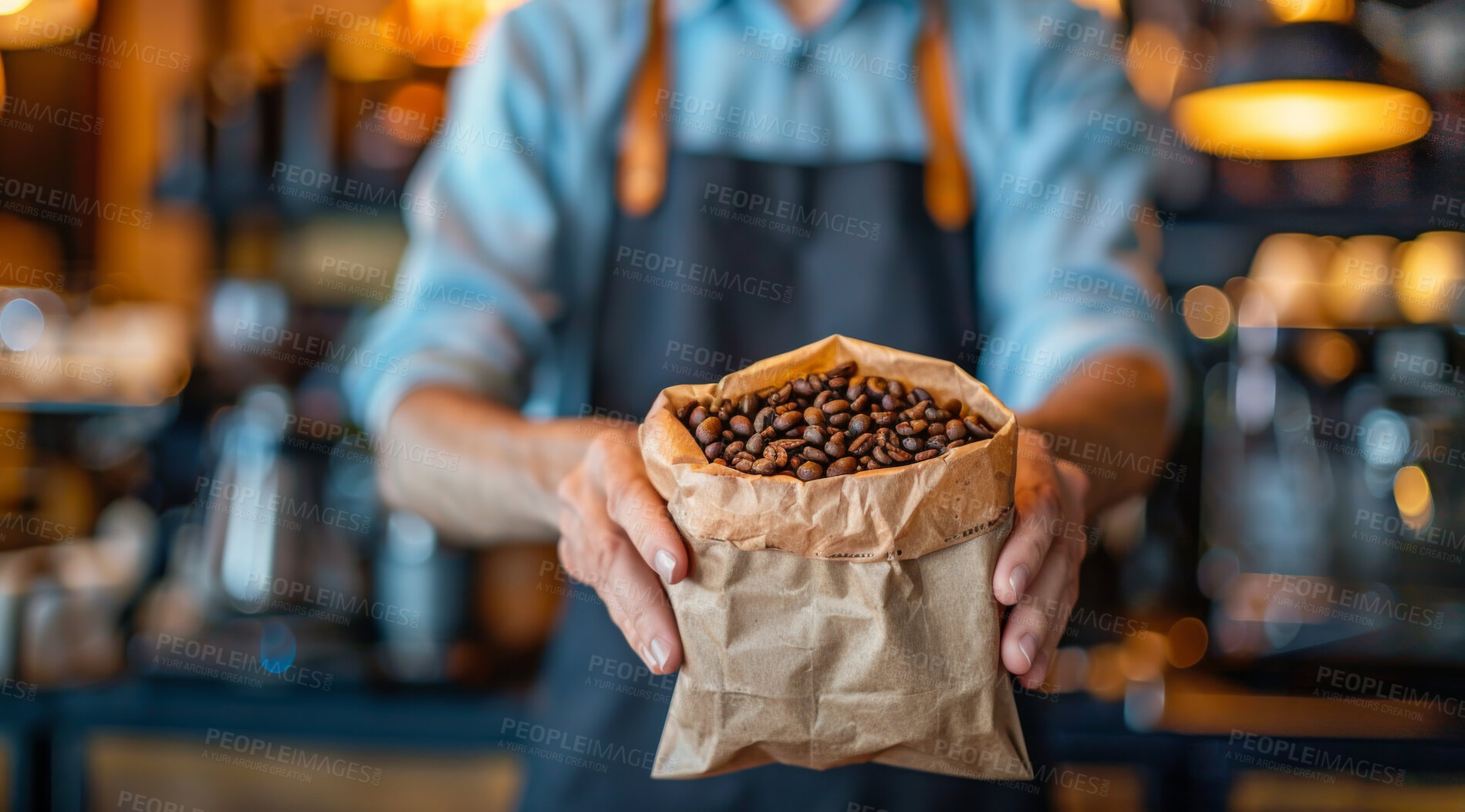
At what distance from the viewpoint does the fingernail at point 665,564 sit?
0.73 meters

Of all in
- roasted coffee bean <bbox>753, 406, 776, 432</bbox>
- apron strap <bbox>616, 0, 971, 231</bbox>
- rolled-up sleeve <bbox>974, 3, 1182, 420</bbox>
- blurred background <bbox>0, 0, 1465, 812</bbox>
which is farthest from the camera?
blurred background <bbox>0, 0, 1465, 812</bbox>

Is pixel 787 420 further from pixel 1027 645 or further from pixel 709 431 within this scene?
pixel 1027 645

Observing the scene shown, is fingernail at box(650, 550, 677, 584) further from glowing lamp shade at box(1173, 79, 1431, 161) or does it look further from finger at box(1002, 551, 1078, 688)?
glowing lamp shade at box(1173, 79, 1431, 161)

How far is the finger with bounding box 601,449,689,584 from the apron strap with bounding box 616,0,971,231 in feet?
2.15

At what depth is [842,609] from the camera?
748 millimetres

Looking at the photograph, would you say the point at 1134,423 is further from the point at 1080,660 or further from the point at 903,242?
the point at 1080,660

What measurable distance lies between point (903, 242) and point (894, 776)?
2.40ft

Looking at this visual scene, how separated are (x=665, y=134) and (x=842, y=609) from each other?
2.79ft

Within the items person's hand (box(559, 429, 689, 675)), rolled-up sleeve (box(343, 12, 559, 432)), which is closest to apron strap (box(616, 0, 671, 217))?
rolled-up sleeve (box(343, 12, 559, 432))

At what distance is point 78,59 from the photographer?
3.35 meters

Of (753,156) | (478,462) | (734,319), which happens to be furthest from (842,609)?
(753,156)

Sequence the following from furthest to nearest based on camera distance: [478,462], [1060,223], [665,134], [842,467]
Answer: [665,134] → [1060,223] → [478,462] → [842,467]

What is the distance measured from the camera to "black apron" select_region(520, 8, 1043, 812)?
4.24 feet

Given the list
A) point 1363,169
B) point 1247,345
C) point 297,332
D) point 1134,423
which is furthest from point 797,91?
point 297,332
